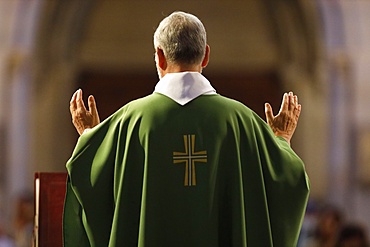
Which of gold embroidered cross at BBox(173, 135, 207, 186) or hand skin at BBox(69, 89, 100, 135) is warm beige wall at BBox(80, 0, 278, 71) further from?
gold embroidered cross at BBox(173, 135, 207, 186)

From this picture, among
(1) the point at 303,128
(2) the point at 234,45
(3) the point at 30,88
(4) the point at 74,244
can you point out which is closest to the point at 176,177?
(4) the point at 74,244

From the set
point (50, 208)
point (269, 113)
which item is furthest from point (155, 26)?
point (269, 113)

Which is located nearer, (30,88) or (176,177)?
(176,177)

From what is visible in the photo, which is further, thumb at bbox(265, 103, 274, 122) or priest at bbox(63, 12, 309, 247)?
thumb at bbox(265, 103, 274, 122)

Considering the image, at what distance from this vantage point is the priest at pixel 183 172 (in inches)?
165

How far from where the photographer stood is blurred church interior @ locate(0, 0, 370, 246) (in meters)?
12.7

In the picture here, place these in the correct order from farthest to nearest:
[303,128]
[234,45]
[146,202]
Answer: [234,45]
[303,128]
[146,202]

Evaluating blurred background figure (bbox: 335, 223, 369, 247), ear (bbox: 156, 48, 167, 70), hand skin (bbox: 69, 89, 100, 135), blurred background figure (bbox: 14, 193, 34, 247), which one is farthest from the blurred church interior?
ear (bbox: 156, 48, 167, 70)

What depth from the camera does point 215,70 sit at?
16.9 metres

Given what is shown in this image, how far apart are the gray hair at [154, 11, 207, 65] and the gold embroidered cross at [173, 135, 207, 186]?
0.30 metres

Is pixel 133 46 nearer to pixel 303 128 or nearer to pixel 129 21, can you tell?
pixel 129 21

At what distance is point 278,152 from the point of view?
→ 429 cm

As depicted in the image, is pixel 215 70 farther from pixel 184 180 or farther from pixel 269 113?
pixel 184 180

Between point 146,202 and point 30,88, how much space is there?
8849 millimetres
